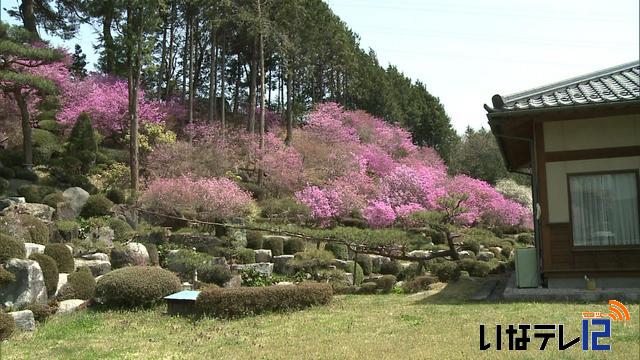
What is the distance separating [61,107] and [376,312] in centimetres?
2297

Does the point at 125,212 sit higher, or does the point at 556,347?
the point at 125,212

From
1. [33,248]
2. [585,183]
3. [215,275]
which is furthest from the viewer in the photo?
[215,275]

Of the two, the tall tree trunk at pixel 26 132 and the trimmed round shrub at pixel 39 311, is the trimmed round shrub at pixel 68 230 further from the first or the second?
the tall tree trunk at pixel 26 132

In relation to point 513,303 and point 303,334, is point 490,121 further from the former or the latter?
point 303,334

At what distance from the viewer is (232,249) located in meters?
17.1

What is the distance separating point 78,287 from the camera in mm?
Answer: 11867

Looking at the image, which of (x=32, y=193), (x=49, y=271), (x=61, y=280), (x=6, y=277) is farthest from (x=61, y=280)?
(x=32, y=193)

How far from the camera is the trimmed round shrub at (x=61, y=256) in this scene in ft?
41.4

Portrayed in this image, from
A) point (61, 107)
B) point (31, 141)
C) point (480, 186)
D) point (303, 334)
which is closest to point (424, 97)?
point (480, 186)

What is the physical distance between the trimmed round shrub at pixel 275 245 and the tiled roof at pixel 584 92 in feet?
31.8

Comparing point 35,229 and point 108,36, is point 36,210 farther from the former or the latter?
point 108,36

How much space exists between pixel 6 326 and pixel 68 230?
741 cm

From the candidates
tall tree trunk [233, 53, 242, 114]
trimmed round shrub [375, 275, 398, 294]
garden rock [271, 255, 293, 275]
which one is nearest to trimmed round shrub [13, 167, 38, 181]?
garden rock [271, 255, 293, 275]

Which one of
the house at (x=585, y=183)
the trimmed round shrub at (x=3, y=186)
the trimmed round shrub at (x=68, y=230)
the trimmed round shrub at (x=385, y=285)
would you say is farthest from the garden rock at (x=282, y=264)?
the trimmed round shrub at (x=3, y=186)
